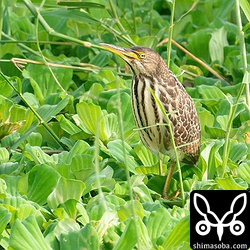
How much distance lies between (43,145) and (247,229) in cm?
157

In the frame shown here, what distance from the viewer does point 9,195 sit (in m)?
3.95

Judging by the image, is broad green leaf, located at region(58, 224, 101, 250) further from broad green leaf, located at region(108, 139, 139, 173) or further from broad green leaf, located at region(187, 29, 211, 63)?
broad green leaf, located at region(187, 29, 211, 63)

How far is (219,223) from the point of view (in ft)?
11.8

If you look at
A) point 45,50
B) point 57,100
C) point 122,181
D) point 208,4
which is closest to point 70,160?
point 122,181

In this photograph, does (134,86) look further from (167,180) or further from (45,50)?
(45,50)

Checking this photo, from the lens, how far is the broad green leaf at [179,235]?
353 centimetres

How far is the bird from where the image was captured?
4398 millimetres

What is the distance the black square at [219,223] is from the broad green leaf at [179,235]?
21 mm

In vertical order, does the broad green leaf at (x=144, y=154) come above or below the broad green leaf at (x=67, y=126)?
below

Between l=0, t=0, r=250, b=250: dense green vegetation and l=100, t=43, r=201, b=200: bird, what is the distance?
0.32 ft

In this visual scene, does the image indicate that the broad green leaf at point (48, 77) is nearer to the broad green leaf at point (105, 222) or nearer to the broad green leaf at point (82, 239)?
the broad green leaf at point (105, 222)

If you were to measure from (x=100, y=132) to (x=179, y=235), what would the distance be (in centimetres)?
131

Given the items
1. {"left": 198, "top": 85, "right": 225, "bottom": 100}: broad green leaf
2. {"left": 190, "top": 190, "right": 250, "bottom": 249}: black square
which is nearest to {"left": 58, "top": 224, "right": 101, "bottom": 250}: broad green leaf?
{"left": 190, "top": 190, "right": 250, "bottom": 249}: black square

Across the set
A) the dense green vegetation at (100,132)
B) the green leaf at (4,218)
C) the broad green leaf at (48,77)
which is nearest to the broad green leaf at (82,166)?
the dense green vegetation at (100,132)
